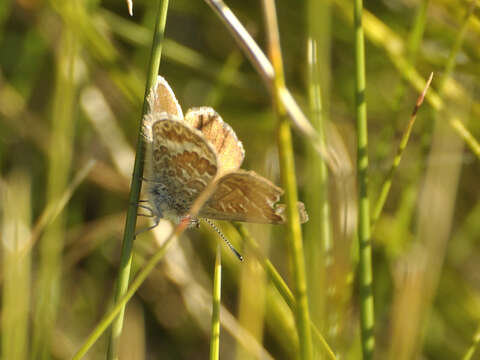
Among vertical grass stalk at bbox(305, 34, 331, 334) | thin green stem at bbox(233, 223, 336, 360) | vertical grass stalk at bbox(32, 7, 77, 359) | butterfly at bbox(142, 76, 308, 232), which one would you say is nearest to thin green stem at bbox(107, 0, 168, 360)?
butterfly at bbox(142, 76, 308, 232)

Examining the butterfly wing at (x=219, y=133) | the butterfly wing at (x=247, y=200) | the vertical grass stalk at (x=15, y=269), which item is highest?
the butterfly wing at (x=219, y=133)

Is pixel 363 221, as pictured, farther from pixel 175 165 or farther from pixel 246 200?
pixel 175 165

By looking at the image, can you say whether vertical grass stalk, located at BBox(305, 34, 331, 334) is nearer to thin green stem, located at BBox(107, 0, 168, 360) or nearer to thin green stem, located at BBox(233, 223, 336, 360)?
thin green stem, located at BBox(233, 223, 336, 360)

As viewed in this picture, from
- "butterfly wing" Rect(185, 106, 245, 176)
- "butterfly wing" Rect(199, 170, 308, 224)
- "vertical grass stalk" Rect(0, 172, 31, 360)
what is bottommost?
"vertical grass stalk" Rect(0, 172, 31, 360)

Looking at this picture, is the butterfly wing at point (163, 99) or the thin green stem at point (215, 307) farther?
the butterfly wing at point (163, 99)

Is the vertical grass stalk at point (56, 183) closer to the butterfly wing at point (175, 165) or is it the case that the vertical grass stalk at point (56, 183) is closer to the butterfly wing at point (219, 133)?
the butterfly wing at point (175, 165)

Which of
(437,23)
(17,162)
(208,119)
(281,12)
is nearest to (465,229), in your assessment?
(437,23)

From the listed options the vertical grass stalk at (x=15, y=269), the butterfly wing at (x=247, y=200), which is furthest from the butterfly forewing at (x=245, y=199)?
the vertical grass stalk at (x=15, y=269)
